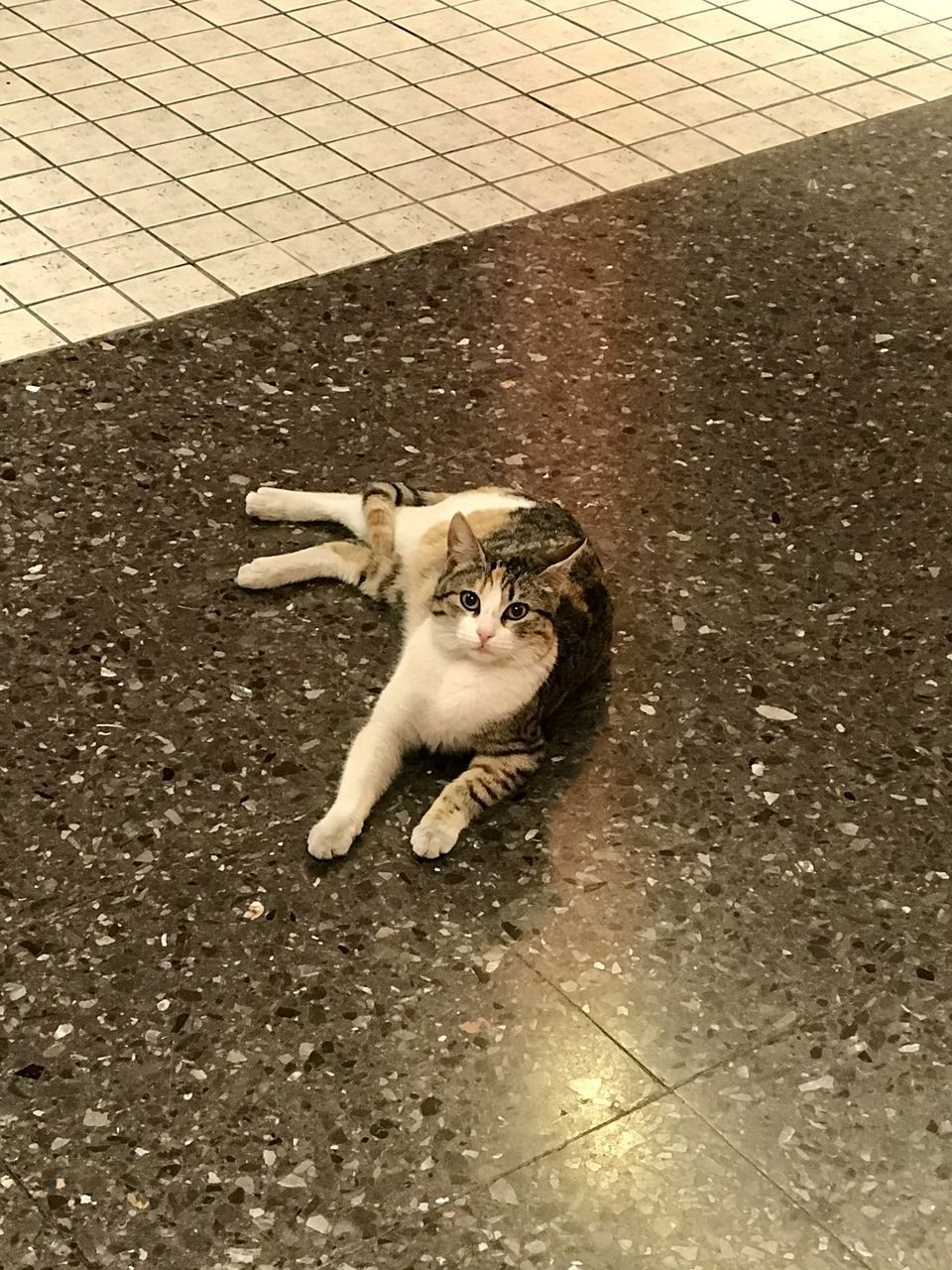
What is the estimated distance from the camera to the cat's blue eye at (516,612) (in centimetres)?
177

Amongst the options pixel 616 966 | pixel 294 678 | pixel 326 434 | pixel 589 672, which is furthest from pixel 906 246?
pixel 616 966

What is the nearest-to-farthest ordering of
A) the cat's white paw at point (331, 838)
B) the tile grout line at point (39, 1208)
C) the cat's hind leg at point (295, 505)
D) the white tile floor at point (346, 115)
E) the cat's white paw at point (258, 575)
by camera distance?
the tile grout line at point (39, 1208), the cat's white paw at point (331, 838), the cat's white paw at point (258, 575), the cat's hind leg at point (295, 505), the white tile floor at point (346, 115)

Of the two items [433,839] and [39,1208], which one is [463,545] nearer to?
[433,839]

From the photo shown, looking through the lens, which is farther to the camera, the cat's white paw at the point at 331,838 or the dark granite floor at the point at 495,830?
the cat's white paw at the point at 331,838

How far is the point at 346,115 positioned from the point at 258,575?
1.74m

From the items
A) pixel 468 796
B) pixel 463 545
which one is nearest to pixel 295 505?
pixel 463 545

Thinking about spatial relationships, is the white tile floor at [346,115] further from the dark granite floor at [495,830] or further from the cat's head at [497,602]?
the cat's head at [497,602]

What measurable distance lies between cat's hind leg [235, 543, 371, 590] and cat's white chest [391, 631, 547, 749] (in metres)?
0.34

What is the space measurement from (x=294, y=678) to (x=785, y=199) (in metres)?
1.83

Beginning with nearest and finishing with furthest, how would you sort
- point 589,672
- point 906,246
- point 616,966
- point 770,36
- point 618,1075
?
point 618,1075, point 616,966, point 589,672, point 906,246, point 770,36

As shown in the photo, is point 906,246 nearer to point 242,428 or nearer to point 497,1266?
point 242,428

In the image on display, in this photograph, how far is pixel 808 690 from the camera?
79.7 inches

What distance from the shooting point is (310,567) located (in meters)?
2.13

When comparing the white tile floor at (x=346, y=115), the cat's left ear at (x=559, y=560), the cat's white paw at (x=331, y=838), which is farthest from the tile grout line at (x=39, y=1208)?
the white tile floor at (x=346, y=115)
